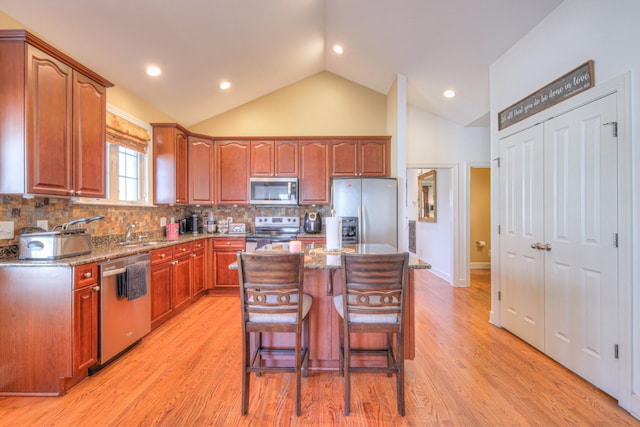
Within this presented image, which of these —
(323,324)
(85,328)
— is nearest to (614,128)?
(323,324)

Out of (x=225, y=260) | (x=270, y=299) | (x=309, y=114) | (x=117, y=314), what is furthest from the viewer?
(x=309, y=114)

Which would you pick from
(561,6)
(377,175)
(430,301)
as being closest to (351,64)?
(377,175)

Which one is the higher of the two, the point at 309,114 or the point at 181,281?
the point at 309,114

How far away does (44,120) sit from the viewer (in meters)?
2.05

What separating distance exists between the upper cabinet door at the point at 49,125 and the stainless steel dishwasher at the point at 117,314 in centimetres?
68

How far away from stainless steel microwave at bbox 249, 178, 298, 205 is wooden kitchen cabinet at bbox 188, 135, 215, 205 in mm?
628

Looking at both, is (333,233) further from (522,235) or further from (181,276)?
(181,276)

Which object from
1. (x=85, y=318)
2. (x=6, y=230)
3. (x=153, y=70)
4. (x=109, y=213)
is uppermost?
(x=153, y=70)

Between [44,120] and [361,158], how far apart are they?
3.67m

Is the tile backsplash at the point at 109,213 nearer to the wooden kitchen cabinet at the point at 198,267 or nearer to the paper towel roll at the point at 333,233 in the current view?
the wooden kitchen cabinet at the point at 198,267

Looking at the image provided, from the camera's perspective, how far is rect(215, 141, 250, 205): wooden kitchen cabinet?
4.59 meters

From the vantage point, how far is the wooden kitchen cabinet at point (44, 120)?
1928mm

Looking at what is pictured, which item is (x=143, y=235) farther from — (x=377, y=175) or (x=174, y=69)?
(x=377, y=175)

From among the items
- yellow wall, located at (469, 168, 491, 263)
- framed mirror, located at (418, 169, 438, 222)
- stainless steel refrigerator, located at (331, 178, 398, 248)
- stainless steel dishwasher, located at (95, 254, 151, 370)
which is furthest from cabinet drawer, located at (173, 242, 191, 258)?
yellow wall, located at (469, 168, 491, 263)
